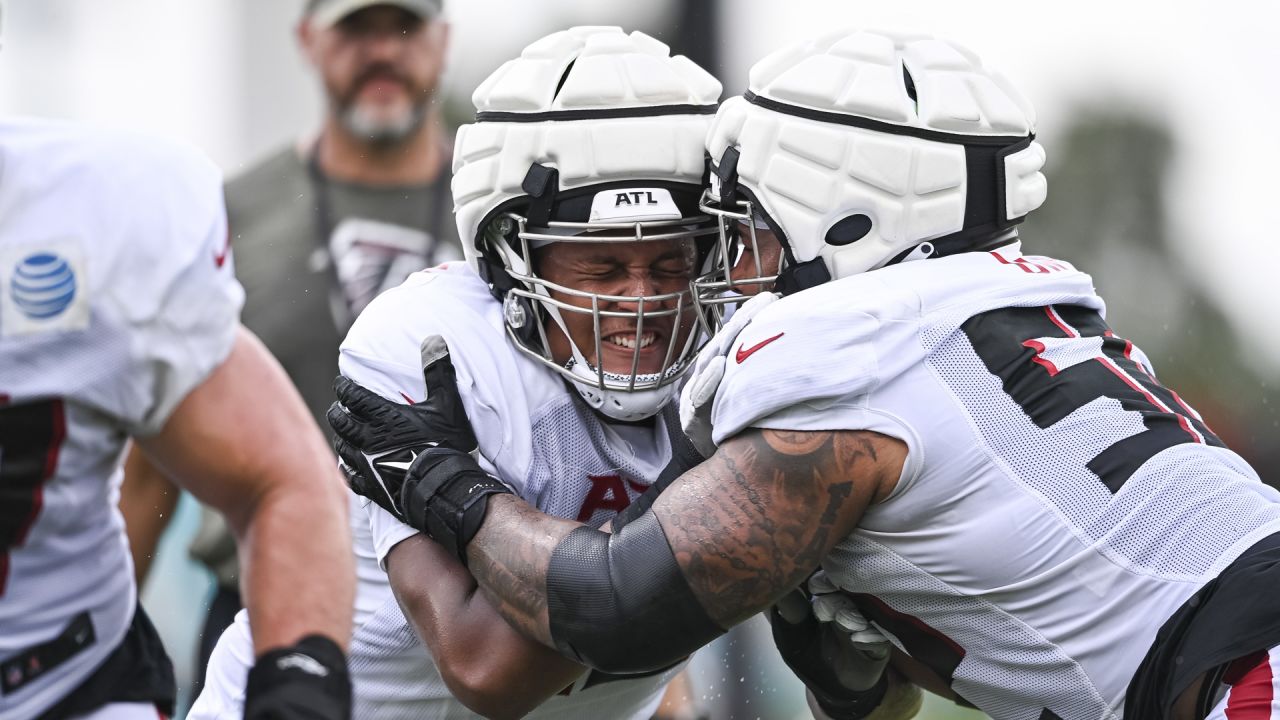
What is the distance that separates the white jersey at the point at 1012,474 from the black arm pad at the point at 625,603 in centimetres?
21

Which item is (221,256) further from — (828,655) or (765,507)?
(828,655)

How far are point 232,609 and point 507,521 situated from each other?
1.97 m

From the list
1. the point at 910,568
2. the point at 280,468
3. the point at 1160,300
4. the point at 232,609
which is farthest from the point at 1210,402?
the point at 280,468

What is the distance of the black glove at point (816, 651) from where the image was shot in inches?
108

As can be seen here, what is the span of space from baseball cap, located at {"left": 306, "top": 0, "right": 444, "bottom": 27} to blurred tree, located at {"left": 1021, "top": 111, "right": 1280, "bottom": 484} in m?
3.35

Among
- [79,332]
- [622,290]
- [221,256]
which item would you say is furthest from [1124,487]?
[79,332]

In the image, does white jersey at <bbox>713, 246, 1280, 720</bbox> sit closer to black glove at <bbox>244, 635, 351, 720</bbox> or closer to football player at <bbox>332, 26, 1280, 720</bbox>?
football player at <bbox>332, 26, 1280, 720</bbox>

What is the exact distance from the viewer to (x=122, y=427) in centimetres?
174

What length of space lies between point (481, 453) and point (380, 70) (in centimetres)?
211

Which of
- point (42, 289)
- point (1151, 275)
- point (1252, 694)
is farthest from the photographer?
point (1151, 275)

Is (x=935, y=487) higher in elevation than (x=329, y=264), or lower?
higher

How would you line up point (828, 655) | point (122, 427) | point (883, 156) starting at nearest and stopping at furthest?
point (122, 427), point (883, 156), point (828, 655)

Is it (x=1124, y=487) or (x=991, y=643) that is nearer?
(x=1124, y=487)

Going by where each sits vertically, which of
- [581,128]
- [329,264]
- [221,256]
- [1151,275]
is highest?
[221,256]
